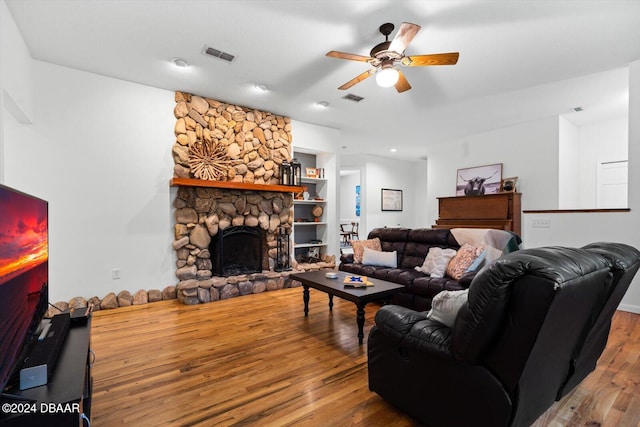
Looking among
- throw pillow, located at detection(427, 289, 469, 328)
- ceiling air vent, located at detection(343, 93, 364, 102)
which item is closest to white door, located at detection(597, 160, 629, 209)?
ceiling air vent, located at detection(343, 93, 364, 102)

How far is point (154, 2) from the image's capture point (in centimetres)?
242

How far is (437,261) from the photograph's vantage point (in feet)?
11.8

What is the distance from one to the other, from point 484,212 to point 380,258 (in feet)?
8.76

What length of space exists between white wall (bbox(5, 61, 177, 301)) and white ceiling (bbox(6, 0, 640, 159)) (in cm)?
29

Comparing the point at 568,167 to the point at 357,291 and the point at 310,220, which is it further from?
the point at 357,291

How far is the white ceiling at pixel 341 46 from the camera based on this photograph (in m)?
2.48

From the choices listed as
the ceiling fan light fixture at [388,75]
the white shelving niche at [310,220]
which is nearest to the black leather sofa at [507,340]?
the ceiling fan light fixture at [388,75]

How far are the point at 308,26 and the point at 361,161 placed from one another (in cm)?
575

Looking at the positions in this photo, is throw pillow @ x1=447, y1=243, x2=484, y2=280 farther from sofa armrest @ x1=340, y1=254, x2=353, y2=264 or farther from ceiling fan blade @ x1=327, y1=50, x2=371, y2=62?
ceiling fan blade @ x1=327, y1=50, x2=371, y2=62

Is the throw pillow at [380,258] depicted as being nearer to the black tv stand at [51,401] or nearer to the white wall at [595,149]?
the black tv stand at [51,401]

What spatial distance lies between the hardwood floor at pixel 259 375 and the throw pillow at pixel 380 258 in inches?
34.0

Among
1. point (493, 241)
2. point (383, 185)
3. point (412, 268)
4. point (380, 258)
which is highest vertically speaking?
point (383, 185)

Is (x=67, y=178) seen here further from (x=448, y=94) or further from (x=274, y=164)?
(x=448, y=94)

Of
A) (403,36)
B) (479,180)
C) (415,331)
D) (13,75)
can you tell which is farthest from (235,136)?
(479,180)
